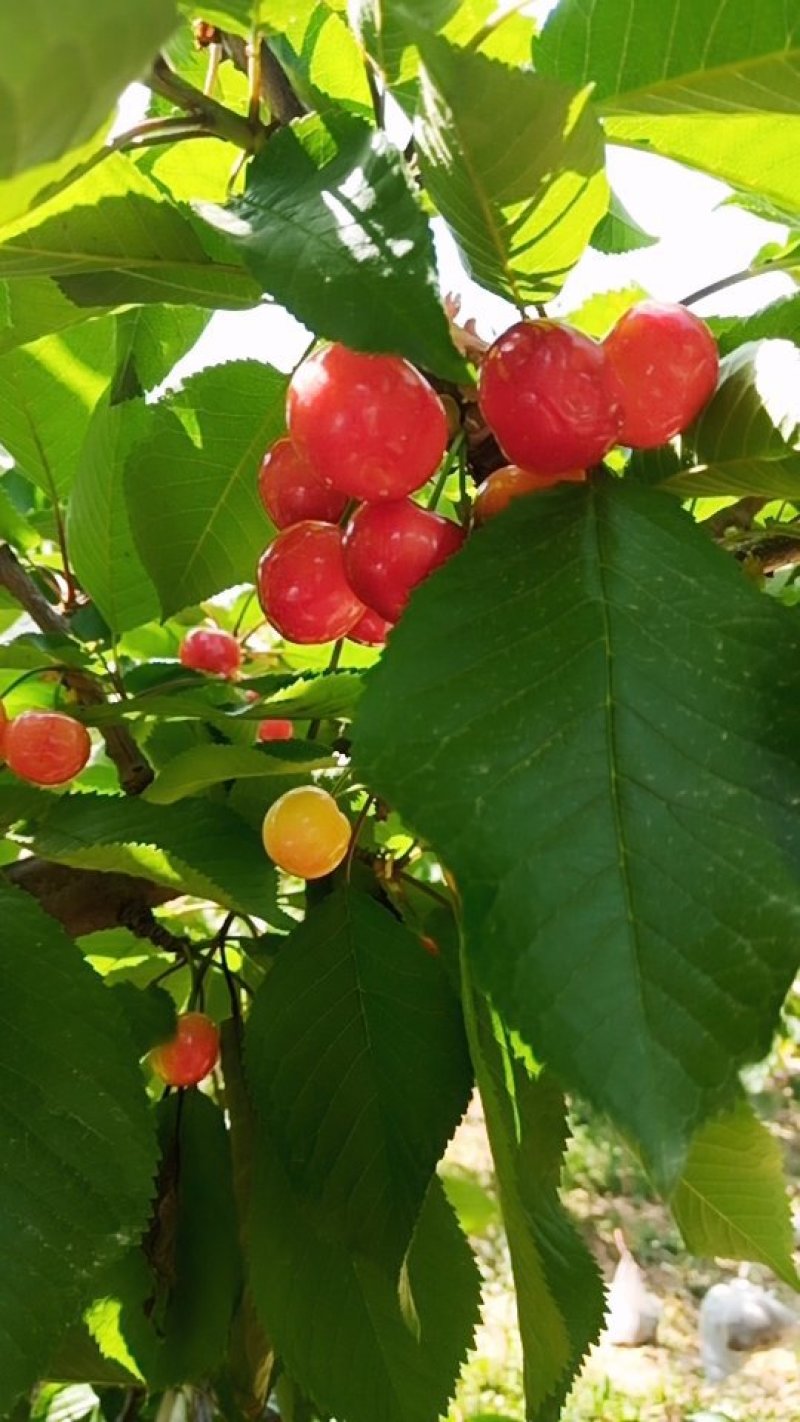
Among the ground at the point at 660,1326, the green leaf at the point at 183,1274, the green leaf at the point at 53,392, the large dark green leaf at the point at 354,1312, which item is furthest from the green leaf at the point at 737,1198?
the ground at the point at 660,1326

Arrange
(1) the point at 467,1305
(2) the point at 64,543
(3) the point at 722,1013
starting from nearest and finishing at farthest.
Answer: (3) the point at 722,1013
(1) the point at 467,1305
(2) the point at 64,543

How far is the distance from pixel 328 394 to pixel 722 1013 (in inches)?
9.4

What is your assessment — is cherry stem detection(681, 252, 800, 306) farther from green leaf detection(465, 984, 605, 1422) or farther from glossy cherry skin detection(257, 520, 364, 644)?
green leaf detection(465, 984, 605, 1422)

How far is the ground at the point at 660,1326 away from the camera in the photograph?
2707 mm

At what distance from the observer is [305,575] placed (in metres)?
0.50

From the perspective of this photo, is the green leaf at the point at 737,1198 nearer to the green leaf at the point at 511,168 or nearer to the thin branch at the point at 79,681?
the thin branch at the point at 79,681

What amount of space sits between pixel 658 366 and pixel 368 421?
0.10m

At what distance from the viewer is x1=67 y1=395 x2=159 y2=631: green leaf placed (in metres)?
0.79

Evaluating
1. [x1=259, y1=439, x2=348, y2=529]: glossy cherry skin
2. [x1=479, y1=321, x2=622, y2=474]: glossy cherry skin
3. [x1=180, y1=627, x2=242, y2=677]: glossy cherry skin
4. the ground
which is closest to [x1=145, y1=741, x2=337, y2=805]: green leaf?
[x1=259, y1=439, x2=348, y2=529]: glossy cherry skin

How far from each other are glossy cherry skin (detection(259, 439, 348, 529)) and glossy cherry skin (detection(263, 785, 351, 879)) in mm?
149

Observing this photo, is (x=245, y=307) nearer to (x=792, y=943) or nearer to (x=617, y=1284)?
(x=792, y=943)

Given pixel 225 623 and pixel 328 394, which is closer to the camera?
pixel 328 394

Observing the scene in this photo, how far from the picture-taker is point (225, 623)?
1215 millimetres

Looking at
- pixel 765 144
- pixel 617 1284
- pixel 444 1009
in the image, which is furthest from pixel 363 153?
pixel 617 1284
